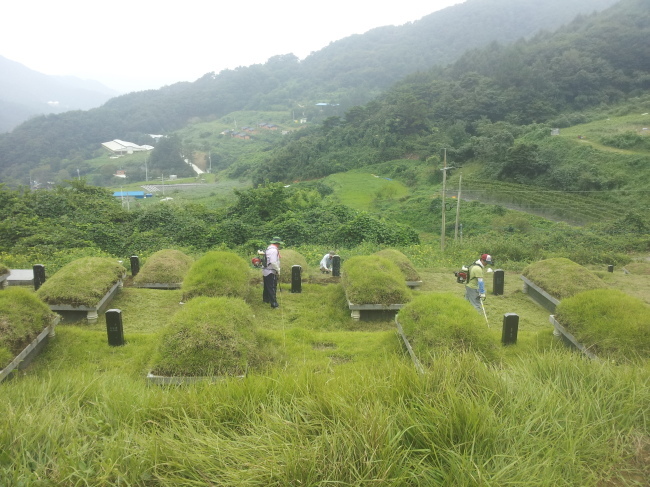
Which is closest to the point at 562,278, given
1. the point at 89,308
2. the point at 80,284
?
the point at 89,308

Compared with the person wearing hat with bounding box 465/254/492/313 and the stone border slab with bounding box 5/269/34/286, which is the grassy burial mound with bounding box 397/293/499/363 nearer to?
the person wearing hat with bounding box 465/254/492/313

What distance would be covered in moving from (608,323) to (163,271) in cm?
878

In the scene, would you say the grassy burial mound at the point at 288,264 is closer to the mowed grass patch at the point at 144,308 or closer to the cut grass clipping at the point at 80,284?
the mowed grass patch at the point at 144,308

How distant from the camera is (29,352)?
5949 millimetres

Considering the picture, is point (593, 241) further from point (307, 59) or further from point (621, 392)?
point (307, 59)

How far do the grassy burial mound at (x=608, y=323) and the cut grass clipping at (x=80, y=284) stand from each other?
8124 mm

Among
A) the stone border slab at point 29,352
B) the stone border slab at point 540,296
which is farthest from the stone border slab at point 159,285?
the stone border slab at point 540,296

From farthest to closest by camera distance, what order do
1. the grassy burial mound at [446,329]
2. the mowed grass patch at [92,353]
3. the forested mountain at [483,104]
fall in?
the forested mountain at [483,104] → the mowed grass patch at [92,353] → the grassy burial mound at [446,329]

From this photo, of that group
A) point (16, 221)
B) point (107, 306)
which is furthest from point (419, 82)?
point (107, 306)

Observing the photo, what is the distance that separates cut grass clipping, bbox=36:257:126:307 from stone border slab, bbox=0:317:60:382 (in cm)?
99

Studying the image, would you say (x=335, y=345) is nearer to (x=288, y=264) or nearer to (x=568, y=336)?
(x=568, y=336)

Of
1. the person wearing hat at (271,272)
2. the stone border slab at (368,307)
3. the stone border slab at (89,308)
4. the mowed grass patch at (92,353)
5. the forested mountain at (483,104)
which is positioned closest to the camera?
the mowed grass patch at (92,353)

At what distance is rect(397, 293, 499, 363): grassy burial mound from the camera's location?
535 cm

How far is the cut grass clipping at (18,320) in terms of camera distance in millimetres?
5496
